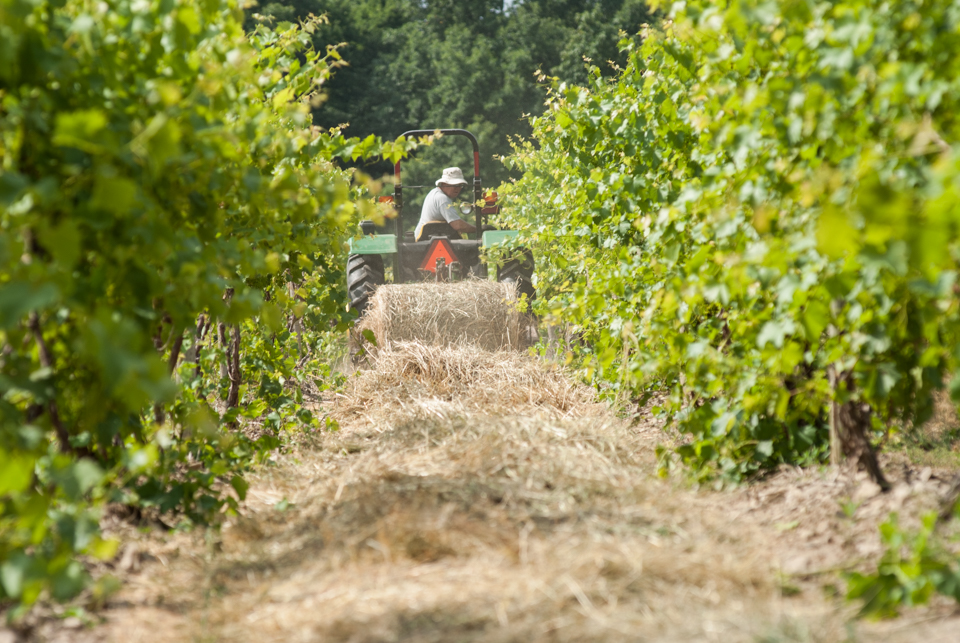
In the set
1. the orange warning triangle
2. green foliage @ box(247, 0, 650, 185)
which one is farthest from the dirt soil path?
green foliage @ box(247, 0, 650, 185)

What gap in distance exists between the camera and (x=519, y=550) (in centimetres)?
214

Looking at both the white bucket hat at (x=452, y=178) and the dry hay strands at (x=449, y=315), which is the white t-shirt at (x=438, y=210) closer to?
the white bucket hat at (x=452, y=178)

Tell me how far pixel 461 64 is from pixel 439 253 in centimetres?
2195

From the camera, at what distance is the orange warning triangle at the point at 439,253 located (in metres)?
8.01

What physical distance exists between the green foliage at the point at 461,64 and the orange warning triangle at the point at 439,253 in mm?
16761

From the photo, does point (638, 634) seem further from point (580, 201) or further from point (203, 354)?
point (580, 201)

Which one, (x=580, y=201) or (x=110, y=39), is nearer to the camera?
(x=110, y=39)

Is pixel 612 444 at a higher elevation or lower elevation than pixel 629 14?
lower

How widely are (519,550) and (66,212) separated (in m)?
1.39

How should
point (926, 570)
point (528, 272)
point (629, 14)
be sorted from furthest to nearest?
point (629, 14), point (528, 272), point (926, 570)

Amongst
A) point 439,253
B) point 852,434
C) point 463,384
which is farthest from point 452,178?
point 852,434

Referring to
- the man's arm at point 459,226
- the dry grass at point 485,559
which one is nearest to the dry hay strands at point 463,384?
the dry grass at point 485,559

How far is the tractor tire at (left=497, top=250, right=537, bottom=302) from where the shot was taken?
299 inches

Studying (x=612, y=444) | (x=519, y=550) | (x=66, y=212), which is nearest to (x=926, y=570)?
(x=519, y=550)
